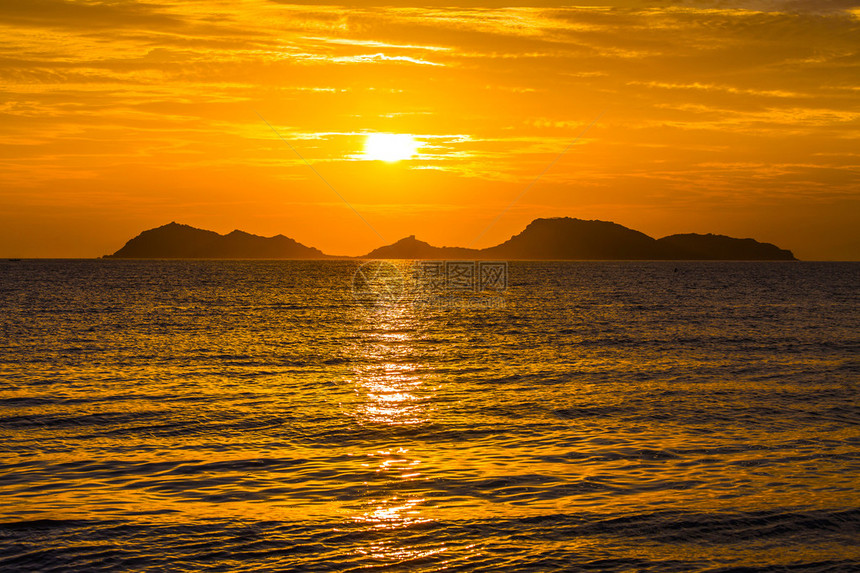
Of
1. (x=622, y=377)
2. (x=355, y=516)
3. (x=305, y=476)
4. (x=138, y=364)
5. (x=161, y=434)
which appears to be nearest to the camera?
(x=355, y=516)

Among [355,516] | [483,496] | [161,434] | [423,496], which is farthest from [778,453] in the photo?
[161,434]

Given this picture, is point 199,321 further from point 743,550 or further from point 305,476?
point 743,550

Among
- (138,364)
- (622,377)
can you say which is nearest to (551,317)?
(622,377)

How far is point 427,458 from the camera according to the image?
19938 millimetres

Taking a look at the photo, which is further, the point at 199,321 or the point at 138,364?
the point at 199,321

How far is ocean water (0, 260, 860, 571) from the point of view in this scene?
1363 cm

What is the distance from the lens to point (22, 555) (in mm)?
13109

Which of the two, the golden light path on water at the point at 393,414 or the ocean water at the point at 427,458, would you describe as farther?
the golden light path on water at the point at 393,414

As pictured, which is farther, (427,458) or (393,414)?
(393,414)

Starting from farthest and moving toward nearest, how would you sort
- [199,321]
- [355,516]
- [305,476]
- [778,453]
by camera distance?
[199,321]
[778,453]
[305,476]
[355,516]

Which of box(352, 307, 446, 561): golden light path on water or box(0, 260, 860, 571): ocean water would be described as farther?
box(352, 307, 446, 561): golden light path on water

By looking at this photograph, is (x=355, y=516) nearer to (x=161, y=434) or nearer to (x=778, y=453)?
(x=161, y=434)

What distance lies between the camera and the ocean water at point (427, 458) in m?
13.6

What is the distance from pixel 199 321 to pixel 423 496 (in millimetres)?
53226
